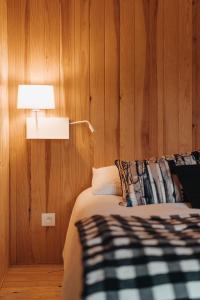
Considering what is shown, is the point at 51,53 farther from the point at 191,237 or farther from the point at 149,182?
the point at 191,237

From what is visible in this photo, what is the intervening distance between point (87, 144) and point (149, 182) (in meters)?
0.79

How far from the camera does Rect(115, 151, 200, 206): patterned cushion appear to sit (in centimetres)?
227

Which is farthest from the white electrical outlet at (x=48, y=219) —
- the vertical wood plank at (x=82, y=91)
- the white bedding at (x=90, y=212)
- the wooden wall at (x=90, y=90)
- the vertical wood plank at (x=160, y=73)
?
the vertical wood plank at (x=160, y=73)

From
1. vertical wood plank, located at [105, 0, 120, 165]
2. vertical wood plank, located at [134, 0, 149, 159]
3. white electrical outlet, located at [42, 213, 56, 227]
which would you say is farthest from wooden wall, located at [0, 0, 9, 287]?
vertical wood plank, located at [134, 0, 149, 159]

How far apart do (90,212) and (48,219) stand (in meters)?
1.04

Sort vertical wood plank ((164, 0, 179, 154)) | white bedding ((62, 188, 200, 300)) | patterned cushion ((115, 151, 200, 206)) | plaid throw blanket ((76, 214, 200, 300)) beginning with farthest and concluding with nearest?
1. vertical wood plank ((164, 0, 179, 154))
2. patterned cushion ((115, 151, 200, 206))
3. white bedding ((62, 188, 200, 300))
4. plaid throw blanket ((76, 214, 200, 300))

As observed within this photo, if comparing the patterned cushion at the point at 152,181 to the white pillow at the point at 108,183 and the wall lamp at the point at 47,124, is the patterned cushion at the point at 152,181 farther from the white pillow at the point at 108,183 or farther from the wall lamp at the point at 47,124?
the wall lamp at the point at 47,124

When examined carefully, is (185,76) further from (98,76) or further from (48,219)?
(48,219)

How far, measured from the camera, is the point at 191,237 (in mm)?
1357

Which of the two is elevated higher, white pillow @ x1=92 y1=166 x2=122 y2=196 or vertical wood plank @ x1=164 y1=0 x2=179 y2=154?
vertical wood plank @ x1=164 y1=0 x2=179 y2=154

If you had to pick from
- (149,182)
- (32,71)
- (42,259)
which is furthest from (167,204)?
(32,71)

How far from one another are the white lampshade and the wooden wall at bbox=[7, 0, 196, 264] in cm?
19

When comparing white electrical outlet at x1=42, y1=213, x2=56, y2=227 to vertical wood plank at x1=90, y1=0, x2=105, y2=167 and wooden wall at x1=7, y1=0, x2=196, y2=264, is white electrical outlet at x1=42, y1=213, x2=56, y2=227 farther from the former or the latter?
vertical wood plank at x1=90, y1=0, x2=105, y2=167

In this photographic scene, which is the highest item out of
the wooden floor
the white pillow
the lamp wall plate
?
the lamp wall plate
